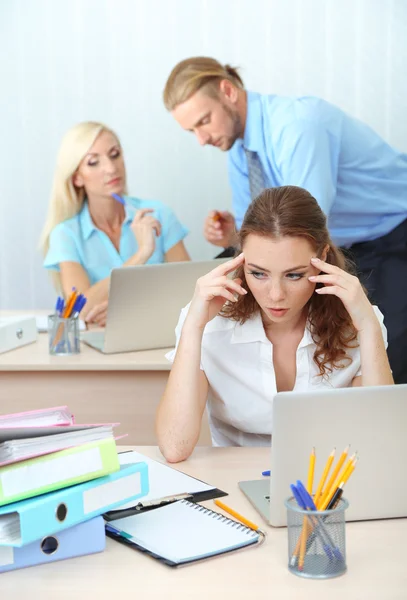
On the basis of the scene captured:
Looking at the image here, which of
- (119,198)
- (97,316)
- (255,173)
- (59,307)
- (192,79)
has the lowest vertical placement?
(97,316)

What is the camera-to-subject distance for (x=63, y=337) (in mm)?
2480

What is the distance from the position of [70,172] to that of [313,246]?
1.83m

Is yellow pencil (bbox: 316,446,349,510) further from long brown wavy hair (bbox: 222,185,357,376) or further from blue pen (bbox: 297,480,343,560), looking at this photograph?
long brown wavy hair (bbox: 222,185,357,376)

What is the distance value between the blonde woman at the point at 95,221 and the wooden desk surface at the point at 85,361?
2.52 feet

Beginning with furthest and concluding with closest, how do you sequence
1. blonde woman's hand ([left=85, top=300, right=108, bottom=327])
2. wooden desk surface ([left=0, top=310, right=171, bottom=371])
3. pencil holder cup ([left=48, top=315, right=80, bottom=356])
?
blonde woman's hand ([left=85, top=300, right=108, bottom=327]) < pencil holder cup ([left=48, top=315, right=80, bottom=356]) < wooden desk surface ([left=0, top=310, right=171, bottom=371])

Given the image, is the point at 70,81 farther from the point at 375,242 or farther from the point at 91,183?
the point at 375,242

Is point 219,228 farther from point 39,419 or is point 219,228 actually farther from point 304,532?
point 304,532

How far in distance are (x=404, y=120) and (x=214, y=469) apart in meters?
2.90

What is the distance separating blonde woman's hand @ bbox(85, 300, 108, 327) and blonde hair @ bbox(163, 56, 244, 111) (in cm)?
71

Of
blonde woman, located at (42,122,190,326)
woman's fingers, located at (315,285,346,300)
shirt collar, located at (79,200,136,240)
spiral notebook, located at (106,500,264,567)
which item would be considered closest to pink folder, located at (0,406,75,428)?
spiral notebook, located at (106,500,264,567)

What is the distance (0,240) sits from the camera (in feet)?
14.0

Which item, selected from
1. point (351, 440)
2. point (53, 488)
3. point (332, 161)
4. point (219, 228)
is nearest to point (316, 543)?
point (351, 440)

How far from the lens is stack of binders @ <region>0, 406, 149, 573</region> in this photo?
113 cm

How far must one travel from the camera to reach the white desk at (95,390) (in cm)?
241
